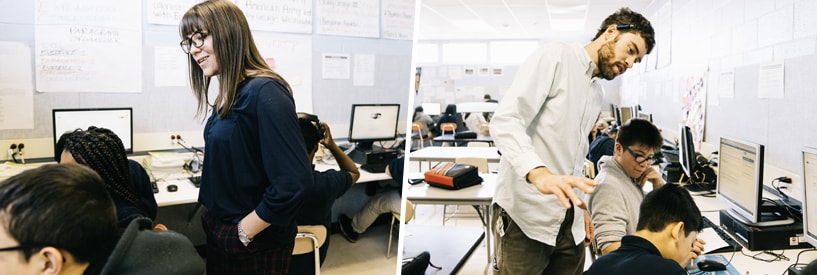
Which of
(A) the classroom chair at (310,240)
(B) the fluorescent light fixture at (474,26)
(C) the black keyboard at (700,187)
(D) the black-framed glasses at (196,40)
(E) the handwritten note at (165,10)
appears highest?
(B) the fluorescent light fixture at (474,26)

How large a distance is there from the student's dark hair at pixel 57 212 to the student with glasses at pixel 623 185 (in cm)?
144

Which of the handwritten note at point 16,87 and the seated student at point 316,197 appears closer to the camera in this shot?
the seated student at point 316,197

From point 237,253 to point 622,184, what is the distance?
129 centimetres

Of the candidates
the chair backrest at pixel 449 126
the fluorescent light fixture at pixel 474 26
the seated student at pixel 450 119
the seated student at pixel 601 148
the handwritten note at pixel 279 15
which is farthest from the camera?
the fluorescent light fixture at pixel 474 26

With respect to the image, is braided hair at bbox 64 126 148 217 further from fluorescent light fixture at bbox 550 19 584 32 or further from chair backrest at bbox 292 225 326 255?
fluorescent light fixture at bbox 550 19 584 32

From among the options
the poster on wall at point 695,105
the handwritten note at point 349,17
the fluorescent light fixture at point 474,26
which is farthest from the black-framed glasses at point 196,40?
the fluorescent light fixture at point 474,26

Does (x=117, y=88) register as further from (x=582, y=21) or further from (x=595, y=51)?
(x=582, y=21)

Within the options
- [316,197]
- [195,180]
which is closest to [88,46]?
[195,180]

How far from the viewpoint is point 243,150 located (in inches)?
51.8

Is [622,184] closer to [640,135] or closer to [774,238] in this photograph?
[640,135]

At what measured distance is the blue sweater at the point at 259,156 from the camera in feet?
4.18

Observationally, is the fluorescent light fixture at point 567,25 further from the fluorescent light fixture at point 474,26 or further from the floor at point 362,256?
the floor at point 362,256

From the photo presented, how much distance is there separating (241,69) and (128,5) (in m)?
1.97

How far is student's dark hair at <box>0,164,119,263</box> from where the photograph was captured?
1028 millimetres
